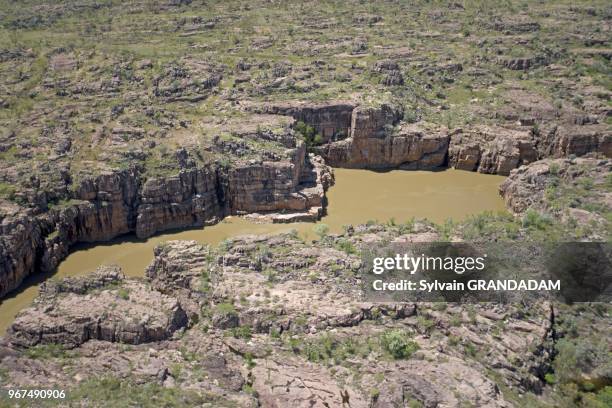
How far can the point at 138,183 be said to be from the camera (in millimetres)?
33938

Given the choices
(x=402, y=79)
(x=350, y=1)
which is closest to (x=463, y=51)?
(x=402, y=79)

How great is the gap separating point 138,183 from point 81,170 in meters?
3.53

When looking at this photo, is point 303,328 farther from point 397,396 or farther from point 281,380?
point 397,396

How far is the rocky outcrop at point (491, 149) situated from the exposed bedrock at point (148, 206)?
11.2 metres

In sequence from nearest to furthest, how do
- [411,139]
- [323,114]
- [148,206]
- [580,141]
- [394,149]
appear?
[148,206] < [580,141] < [411,139] < [394,149] < [323,114]

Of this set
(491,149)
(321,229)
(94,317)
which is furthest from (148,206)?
(491,149)

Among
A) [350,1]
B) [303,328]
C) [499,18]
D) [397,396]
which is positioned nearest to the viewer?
[397,396]

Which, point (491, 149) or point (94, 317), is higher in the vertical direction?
point (491, 149)

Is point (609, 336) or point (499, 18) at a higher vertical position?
point (499, 18)

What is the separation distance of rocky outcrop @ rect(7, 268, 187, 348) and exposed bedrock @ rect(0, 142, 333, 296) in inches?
266

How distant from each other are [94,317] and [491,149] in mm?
31218

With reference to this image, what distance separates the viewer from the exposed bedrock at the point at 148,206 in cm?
2948

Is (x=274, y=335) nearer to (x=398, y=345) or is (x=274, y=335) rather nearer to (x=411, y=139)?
(x=398, y=345)

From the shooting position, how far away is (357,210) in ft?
121
